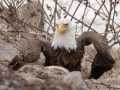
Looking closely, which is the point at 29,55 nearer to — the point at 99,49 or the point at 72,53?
the point at 72,53

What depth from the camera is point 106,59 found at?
18.4 feet

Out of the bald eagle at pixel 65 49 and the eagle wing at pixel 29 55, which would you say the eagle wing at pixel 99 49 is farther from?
the eagle wing at pixel 29 55

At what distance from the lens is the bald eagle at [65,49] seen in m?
5.43

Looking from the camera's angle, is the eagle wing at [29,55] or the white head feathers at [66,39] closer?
the eagle wing at [29,55]

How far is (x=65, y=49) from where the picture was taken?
558cm

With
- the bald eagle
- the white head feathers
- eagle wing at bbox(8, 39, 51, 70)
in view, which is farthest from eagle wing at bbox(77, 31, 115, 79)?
eagle wing at bbox(8, 39, 51, 70)

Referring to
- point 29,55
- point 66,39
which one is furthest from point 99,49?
point 29,55

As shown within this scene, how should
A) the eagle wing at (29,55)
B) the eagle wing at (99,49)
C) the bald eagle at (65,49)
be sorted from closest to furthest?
the eagle wing at (29,55) < the bald eagle at (65,49) < the eagle wing at (99,49)

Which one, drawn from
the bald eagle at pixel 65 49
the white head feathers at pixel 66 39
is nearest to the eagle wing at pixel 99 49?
the bald eagle at pixel 65 49

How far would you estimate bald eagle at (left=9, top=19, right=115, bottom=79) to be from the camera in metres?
5.43

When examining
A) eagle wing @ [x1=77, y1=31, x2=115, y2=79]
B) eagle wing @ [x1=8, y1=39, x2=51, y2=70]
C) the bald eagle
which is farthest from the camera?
eagle wing @ [x1=77, y1=31, x2=115, y2=79]

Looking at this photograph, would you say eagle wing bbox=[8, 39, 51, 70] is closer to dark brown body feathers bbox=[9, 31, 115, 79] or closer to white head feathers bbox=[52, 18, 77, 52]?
dark brown body feathers bbox=[9, 31, 115, 79]

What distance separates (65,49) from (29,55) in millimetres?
502

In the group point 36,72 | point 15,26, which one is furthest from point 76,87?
point 15,26
